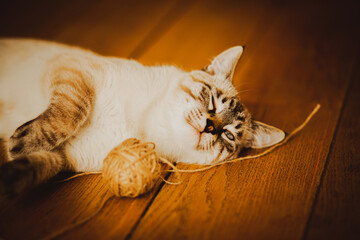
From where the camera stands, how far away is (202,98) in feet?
4.61

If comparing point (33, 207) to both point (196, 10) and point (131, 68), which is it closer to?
point (131, 68)

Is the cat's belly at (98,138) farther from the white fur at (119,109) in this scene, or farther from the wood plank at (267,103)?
the wood plank at (267,103)

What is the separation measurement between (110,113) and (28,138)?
1.24ft

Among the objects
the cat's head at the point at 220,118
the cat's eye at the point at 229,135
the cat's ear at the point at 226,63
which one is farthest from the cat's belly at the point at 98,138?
the cat's ear at the point at 226,63

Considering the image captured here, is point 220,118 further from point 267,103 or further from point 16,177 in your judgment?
point 16,177

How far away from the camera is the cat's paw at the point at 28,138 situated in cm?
116

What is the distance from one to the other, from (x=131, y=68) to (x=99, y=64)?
0.57ft

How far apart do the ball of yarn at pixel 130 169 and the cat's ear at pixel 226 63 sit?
75 centimetres

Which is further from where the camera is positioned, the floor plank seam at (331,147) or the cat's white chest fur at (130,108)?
the cat's white chest fur at (130,108)

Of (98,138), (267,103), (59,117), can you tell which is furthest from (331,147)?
(59,117)

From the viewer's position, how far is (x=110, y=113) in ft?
4.46

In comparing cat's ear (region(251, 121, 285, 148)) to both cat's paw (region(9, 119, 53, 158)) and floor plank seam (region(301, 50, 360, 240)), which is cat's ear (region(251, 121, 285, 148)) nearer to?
floor plank seam (region(301, 50, 360, 240))

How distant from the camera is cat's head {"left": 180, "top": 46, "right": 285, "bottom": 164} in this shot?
1332 mm

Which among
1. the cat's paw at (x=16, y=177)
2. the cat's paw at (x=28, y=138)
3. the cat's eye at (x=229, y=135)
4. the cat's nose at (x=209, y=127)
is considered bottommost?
the cat's paw at (x=16, y=177)
